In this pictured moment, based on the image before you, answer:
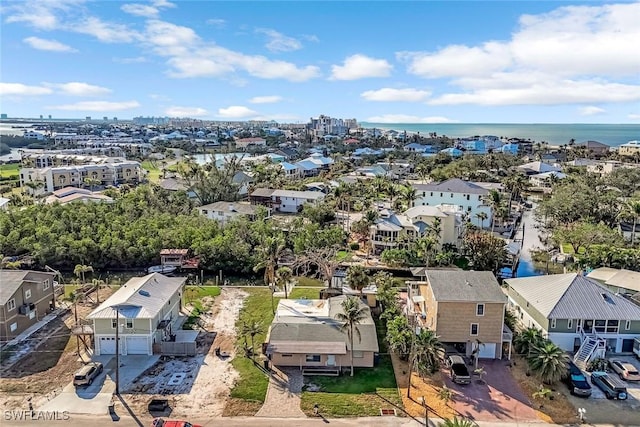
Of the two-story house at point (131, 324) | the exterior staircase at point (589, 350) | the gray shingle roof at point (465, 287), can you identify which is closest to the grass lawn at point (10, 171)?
the two-story house at point (131, 324)

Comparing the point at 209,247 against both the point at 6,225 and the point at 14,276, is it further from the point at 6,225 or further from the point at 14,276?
the point at 6,225

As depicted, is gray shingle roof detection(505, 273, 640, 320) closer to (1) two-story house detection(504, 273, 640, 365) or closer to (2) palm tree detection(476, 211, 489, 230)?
(1) two-story house detection(504, 273, 640, 365)

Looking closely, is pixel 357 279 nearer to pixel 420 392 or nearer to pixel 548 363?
pixel 420 392

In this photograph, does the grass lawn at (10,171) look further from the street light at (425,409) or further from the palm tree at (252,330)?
the street light at (425,409)

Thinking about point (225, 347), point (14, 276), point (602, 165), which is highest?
point (602, 165)

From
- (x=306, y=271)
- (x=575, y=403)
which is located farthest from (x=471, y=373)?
(x=306, y=271)
